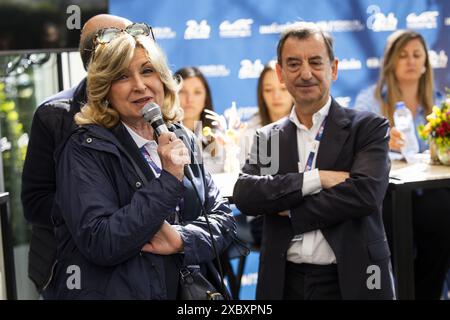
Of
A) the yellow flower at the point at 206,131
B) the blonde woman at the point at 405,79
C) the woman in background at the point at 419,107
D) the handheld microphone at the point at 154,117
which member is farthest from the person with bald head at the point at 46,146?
the blonde woman at the point at 405,79

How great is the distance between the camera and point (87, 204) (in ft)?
7.41

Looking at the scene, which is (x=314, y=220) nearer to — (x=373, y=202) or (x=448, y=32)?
(x=373, y=202)

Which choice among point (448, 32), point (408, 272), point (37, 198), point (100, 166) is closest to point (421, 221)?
point (408, 272)

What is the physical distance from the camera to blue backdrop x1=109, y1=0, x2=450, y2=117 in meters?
5.04

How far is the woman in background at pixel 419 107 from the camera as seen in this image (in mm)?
4859

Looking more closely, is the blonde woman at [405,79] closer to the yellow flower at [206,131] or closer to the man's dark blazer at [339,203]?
the yellow flower at [206,131]

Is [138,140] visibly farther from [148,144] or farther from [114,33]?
[114,33]

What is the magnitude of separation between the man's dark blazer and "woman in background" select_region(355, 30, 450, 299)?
1.67m

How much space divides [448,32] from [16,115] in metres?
3.31

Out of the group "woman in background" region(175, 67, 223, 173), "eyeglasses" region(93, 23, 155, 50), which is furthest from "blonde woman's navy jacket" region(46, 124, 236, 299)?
"woman in background" region(175, 67, 223, 173)

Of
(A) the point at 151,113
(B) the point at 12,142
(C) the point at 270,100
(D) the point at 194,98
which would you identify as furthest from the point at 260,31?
(A) the point at 151,113

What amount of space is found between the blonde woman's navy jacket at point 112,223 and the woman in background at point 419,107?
2.78 meters

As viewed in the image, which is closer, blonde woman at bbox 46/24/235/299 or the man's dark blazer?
blonde woman at bbox 46/24/235/299

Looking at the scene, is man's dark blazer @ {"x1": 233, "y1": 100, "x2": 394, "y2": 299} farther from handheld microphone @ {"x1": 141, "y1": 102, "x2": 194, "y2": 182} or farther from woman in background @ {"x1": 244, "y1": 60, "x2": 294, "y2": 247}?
woman in background @ {"x1": 244, "y1": 60, "x2": 294, "y2": 247}
